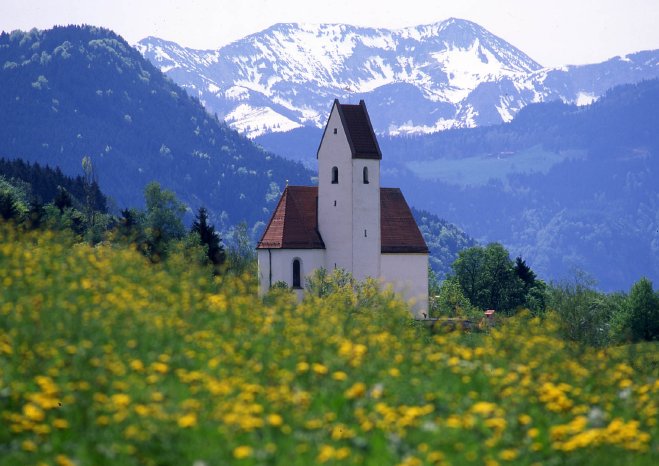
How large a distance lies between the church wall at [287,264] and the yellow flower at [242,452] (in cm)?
6401

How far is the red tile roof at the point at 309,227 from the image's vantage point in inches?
3127

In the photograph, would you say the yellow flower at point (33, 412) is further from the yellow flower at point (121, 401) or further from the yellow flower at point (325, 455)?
the yellow flower at point (325, 455)

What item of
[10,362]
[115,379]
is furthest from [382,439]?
[10,362]

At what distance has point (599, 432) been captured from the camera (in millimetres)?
15703

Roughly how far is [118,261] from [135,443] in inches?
371

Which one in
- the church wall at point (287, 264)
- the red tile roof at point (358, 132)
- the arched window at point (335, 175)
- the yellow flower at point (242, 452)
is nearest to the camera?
the yellow flower at point (242, 452)

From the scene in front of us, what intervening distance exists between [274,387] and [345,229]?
6237cm

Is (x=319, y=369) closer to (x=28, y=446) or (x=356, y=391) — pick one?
(x=356, y=391)

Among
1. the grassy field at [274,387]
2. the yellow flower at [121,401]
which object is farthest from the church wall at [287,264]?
the yellow flower at [121,401]

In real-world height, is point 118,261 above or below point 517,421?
above

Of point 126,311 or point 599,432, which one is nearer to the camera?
point 599,432

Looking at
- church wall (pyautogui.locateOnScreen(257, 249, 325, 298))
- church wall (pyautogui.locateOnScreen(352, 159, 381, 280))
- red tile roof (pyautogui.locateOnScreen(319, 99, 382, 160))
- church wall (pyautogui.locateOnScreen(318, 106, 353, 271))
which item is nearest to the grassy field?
church wall (pyautogui.locateOnScreen(257, 249, 325, 298))

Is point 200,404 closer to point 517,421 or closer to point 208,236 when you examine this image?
point 517,421

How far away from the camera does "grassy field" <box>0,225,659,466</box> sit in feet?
48.1
